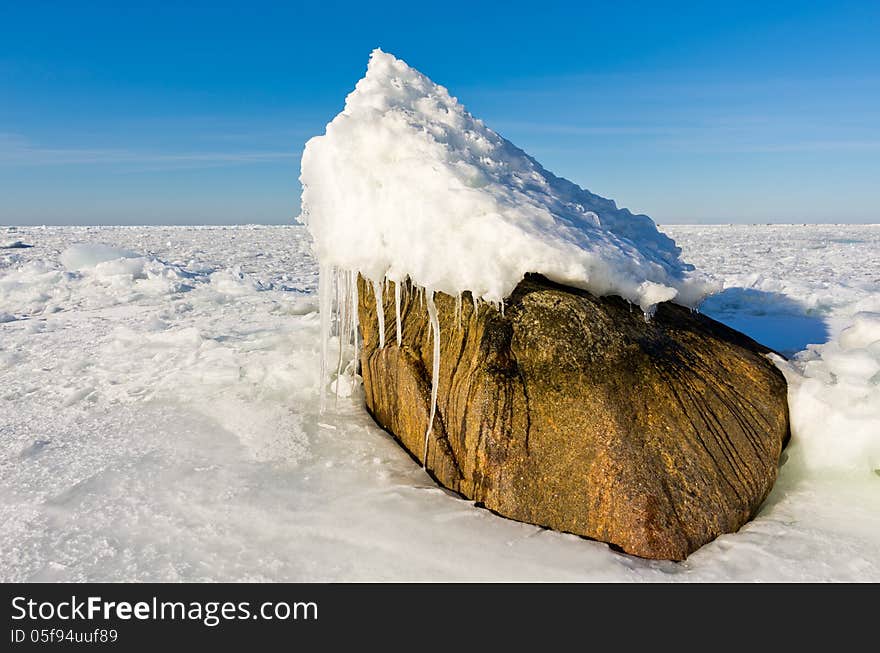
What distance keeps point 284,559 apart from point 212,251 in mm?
17101

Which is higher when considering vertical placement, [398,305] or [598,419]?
[398,305]

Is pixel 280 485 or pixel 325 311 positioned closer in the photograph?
pixel 280 485

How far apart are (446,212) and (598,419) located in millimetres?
1417

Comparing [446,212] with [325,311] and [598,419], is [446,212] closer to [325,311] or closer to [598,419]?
[325,311]

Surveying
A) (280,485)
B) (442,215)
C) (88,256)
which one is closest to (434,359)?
(442,215)

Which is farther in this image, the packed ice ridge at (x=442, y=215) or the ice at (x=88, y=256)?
the ice at (x=88, y=256)

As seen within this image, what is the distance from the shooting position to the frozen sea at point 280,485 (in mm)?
2496

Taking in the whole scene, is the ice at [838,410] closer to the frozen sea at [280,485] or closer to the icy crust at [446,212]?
the frozen sea at [280,485]

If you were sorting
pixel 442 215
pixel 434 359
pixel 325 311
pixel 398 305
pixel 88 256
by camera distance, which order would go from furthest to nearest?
pixel 88 256
pixel 325 311
pixel 398 305
pixel 434 359
pixel 442 215

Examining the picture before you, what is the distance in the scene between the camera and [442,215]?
10.8 feet

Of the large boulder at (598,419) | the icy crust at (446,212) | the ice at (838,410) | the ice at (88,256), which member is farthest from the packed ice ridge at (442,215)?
the ice at (88,256)

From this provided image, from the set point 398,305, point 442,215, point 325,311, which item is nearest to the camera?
point 442,215

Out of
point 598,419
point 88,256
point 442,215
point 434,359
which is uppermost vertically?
point 442,215

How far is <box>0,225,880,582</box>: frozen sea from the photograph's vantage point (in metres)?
2.50
